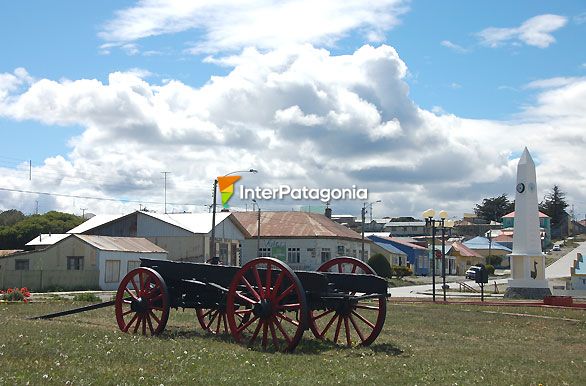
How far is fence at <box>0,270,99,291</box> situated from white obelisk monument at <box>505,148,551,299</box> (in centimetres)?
2424

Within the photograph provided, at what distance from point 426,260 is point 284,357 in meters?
91.4

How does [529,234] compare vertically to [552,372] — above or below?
above

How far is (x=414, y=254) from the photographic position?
98.9 meters

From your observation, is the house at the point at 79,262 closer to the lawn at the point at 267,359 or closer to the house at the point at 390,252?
the lawn at the point at 267,359

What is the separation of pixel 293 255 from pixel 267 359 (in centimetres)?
5998

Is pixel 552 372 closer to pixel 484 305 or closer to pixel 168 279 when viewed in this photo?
pixel 168 279

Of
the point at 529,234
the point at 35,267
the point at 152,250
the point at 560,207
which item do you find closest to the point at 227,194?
the point at 152,250

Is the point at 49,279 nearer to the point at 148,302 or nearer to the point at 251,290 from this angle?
the point at 148,302

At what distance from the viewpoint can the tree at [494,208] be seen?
172125 millimetres

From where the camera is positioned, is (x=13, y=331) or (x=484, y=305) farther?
(x=484, y=305)

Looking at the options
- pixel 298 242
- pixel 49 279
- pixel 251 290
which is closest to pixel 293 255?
pixel 298 242

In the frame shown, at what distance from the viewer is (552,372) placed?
39.7ft

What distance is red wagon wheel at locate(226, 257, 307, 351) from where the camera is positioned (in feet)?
44.0

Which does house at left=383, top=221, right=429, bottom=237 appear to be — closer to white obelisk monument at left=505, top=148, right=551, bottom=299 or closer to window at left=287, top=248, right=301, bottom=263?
window at left=287, top=248, right=301, bottom=263
